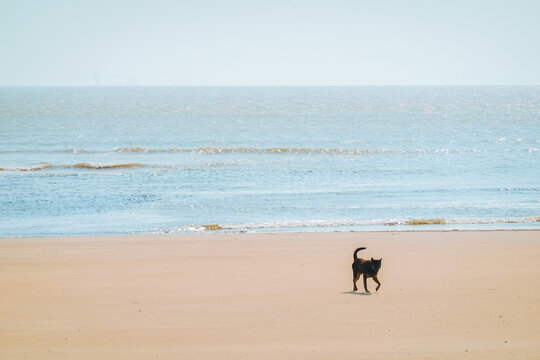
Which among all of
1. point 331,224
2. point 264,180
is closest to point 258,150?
point 264,180

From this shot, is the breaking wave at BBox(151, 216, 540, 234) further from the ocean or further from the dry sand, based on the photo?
the dry sand

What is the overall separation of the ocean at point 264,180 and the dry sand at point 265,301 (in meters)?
3.50

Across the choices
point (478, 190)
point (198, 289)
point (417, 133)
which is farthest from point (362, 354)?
point (417, 133)

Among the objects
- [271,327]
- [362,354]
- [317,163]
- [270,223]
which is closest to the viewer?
[362,354]

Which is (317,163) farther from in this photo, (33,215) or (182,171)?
(33,215)

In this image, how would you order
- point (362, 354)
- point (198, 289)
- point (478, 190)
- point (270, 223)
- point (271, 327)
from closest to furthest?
point (362, 354)
point (271, 327)
point (198, 289)
point (270, 223)
point (478, 190)

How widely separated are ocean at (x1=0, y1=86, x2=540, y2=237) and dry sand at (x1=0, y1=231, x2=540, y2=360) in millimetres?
3505

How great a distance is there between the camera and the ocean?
19234 millimetres

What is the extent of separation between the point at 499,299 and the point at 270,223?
29.8ft

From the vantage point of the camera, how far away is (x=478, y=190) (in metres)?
24.5

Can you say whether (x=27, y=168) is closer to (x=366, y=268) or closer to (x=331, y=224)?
(x=331, y=224)

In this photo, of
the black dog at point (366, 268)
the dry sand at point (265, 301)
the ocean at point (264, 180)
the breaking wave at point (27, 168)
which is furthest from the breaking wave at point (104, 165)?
the black dog at point (366, 268)

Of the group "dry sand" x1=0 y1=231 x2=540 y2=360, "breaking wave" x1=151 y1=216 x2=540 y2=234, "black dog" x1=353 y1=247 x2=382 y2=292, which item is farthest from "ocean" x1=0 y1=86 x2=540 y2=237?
"black dog" x1=353 y1=247 x2=382 y2=292

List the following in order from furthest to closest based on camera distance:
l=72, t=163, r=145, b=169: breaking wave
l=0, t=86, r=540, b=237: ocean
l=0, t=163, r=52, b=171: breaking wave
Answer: l=72, t=163, r=145, b=169: breaking wave < l=0, t=163, r=52, b=171: breaking wave < l=0, t=86, r=540, b=237: ocean
